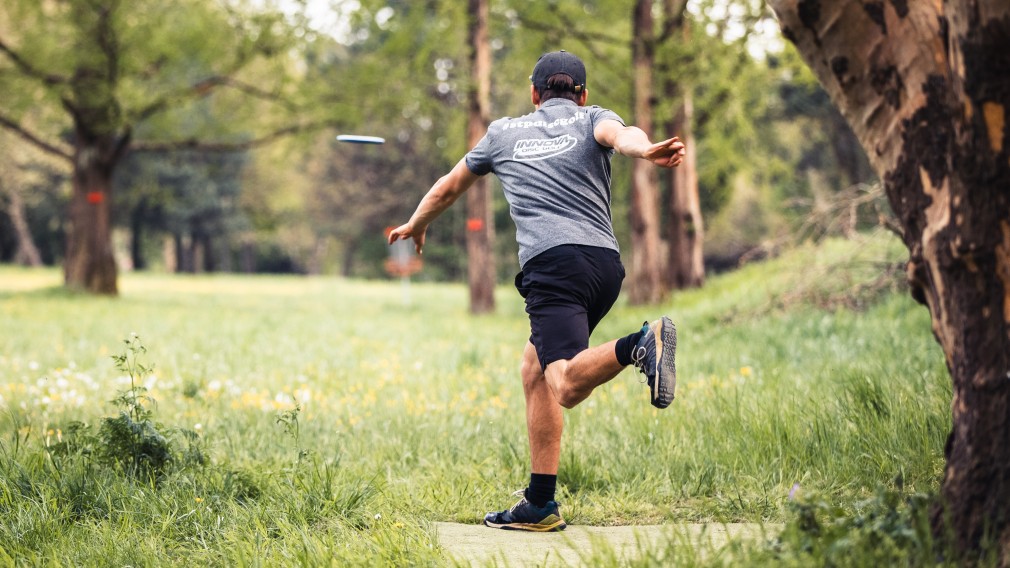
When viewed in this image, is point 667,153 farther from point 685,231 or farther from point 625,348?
point 685,231

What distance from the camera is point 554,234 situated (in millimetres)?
4141

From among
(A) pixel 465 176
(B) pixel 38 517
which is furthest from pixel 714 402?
(B) pixel 38 517

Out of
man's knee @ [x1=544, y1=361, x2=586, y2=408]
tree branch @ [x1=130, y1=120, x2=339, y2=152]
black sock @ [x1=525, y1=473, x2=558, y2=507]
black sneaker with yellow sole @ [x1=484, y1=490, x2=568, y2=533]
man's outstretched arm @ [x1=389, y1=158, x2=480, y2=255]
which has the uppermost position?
tree branch @ [x1=130, y1=120, x2=339, y2=152]

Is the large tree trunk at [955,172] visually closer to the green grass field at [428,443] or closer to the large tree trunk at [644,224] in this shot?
the green grass field at [428,443]

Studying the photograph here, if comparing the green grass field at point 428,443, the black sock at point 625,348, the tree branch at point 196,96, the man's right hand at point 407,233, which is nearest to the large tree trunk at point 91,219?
the tree branch at point 196,96

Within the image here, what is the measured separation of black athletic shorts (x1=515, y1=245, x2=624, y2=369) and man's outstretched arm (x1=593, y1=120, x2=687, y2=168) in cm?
50

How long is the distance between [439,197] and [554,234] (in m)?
0.73

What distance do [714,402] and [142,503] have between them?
340 cm

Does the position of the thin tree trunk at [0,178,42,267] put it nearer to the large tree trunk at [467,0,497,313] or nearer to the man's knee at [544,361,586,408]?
the large tree trunk at [467,0,497,313]

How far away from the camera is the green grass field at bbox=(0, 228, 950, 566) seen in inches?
159

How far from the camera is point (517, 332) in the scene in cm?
1516

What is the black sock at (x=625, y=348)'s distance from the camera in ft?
12.3

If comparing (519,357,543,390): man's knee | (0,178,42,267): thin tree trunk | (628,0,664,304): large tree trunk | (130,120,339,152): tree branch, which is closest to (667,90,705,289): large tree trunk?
(628,0,664,304): large tree trunk

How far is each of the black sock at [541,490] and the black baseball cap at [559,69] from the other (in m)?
1.78
